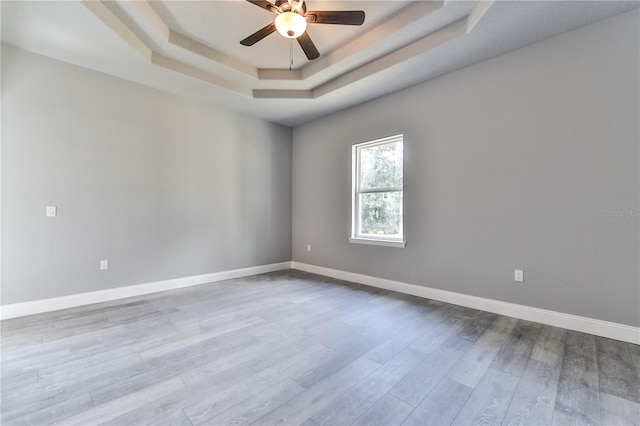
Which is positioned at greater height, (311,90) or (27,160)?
(311,90)

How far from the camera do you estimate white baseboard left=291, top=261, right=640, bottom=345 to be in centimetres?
228

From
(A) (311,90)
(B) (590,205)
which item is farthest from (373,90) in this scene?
(B) (590,205)

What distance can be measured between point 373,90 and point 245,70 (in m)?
1.70

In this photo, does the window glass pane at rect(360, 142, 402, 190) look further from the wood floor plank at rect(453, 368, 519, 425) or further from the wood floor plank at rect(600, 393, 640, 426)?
the wood floor plank at rect(600, 393, 640, 426)

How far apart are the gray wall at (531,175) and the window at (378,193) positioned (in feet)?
0.59

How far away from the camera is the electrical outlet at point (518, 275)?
9.09 ft

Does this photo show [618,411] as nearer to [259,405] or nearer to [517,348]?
[517,348]

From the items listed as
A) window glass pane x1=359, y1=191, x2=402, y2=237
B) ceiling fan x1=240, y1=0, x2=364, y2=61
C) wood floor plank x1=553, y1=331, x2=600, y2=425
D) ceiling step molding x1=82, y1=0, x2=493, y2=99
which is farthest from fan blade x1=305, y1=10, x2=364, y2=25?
wood floor plank x1=553, y1=331, x2=600, y2=425

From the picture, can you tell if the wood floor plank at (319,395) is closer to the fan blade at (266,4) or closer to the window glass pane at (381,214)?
the window glass pane at (381,214)

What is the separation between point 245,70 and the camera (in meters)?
3.53

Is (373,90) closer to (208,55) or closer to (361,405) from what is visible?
(208,55)

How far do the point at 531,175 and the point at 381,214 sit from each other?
6.07 ft

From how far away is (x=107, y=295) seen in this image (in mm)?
3312

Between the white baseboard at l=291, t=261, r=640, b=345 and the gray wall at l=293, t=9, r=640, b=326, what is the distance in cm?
7
